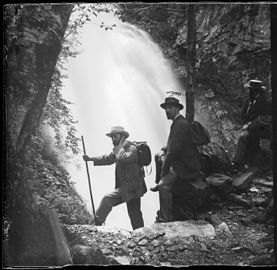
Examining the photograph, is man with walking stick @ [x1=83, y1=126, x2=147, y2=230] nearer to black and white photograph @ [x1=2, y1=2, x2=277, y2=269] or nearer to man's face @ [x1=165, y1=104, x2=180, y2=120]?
black and white photograph @ [x1=2, y1=2, x2=277, y2=269]

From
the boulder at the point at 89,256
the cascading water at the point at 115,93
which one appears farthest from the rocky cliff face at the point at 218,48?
the boulder at the point at 89,256

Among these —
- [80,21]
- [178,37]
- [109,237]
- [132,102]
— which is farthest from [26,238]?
[178,37]

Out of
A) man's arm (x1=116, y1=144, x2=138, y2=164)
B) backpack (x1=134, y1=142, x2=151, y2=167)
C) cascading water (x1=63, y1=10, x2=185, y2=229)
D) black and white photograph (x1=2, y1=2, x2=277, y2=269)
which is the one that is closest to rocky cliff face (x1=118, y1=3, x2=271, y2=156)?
black and white photograph (x1=2, y1=2, x2=277, y2=269)

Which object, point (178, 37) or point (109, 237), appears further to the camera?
point (178, 37)

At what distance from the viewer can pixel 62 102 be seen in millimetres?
5129

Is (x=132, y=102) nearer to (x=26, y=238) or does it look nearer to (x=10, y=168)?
(x=10, y=168)

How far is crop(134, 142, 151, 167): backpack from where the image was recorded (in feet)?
16.6

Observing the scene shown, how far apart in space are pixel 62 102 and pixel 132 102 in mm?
788

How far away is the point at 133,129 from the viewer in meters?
5.06

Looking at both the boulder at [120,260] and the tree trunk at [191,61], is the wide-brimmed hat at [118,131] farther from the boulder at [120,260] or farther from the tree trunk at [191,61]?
the boulder at [120,260]

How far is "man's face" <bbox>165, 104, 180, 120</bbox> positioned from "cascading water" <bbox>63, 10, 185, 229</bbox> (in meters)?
0.06

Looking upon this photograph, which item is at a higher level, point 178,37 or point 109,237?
point 178,37

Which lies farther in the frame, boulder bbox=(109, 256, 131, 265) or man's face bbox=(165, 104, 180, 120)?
man's face bbox=(165, 104, 180, 120)

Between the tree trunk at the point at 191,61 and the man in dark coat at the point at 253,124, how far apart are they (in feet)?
1.92
